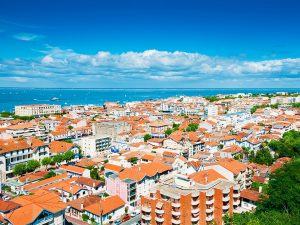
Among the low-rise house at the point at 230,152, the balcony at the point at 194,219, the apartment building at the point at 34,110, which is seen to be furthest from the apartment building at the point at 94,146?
the apartment building at the point at 34,110

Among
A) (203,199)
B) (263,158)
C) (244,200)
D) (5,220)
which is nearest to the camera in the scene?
(5,220)

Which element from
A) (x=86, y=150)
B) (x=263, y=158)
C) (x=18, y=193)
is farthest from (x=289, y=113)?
(x=18, y=193)

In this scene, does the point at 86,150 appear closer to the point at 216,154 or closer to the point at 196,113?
the point at 216,154

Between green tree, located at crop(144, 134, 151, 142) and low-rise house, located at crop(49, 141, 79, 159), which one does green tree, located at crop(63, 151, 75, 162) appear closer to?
low-rise house, located at crop(49, 141, 79, 159)

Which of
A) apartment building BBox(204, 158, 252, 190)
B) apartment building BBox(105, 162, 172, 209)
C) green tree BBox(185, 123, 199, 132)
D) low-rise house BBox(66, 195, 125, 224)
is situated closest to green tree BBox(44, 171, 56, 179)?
apartment building BBox(105, 162, 172, 209)

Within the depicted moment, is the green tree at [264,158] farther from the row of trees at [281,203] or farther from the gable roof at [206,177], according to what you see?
the row of trees at [281,203]

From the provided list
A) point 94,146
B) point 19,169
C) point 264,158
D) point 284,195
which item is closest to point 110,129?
point 94,146

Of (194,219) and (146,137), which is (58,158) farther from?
(194,219)
